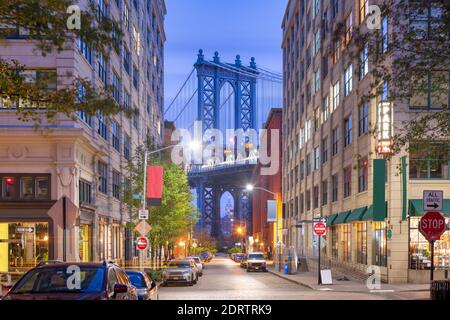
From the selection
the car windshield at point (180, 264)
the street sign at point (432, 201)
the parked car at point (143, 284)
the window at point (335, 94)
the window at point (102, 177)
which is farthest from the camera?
the window at point (335, 94)

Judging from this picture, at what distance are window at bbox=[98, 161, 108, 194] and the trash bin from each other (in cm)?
2774

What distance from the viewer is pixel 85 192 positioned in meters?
38.0

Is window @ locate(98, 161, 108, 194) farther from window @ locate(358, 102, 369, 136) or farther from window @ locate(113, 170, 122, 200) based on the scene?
window @ locate(358, 102, 369, 136)

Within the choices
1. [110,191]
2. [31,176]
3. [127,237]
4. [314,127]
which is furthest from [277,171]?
[31,176]

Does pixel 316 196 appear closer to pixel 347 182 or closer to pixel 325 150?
pixel 325 150

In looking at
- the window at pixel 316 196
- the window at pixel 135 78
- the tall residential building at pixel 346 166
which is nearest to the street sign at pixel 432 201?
the tall residential building at pixel 346 166

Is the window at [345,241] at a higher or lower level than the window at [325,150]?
lower

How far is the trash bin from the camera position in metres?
17.0

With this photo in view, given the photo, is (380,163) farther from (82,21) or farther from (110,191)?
(82,21)

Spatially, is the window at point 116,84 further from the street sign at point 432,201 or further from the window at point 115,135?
the street sign at point 432,201

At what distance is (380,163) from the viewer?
3500 centimetres

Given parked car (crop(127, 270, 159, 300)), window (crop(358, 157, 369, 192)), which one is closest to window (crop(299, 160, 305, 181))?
window (crop(358, 157, 369, 192))

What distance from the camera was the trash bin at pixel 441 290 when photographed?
1696 centimetres

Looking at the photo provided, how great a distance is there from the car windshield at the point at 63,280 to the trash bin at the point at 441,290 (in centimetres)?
966
